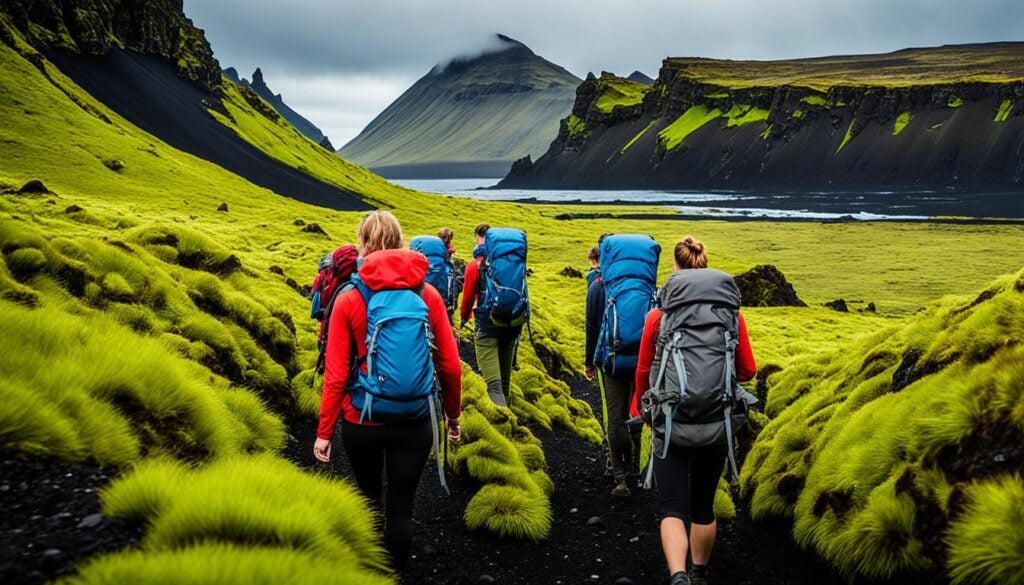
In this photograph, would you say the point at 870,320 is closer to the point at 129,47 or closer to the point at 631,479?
the point at 631,479

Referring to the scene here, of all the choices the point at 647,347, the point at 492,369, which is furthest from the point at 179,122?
the point at 647,347

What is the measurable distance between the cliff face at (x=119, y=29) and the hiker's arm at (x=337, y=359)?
151 m

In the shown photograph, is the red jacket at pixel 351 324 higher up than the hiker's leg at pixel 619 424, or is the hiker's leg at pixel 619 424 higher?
the red jacket at pixel 351 324

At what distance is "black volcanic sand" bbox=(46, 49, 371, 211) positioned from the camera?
402 feet

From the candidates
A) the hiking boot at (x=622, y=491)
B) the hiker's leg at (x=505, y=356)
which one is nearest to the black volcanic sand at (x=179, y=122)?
the hiker's leg at (x=505, y=356)

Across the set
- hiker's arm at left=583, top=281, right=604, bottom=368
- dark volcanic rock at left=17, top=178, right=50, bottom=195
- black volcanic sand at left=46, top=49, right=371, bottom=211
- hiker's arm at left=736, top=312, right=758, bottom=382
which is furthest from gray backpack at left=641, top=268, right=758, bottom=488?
black volcanic sand at left=46, top=49, right=371, bottom=211

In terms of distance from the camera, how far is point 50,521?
16.3 ft

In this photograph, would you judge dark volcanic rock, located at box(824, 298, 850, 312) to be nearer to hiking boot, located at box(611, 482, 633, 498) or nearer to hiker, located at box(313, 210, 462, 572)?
hiking boot, located at box(611, 482, 633, 498)

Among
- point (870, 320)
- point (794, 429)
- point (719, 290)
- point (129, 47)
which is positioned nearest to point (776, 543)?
point (794, 429)

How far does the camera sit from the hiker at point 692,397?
6.69 meters

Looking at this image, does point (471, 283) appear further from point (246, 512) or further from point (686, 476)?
point (246, 512)

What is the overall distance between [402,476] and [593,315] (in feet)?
17.7

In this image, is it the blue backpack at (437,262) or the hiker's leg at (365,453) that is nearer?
the hiker's leg at (365,453)

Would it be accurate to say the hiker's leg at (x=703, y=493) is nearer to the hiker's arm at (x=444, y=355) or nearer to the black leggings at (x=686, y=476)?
the black leggings at (x=686, y=476)
